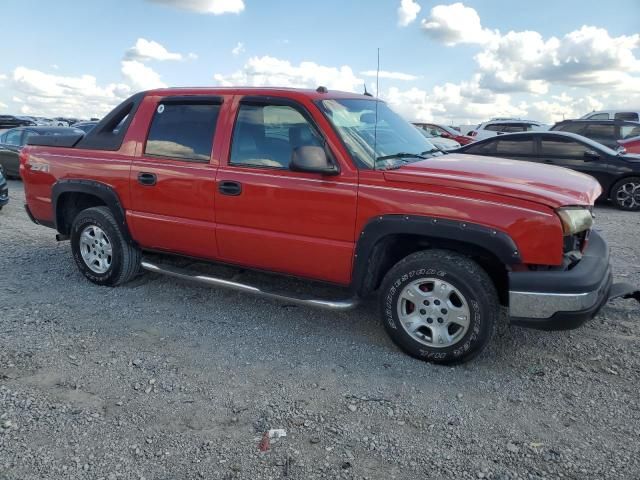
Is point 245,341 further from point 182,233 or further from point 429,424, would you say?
point 429,424

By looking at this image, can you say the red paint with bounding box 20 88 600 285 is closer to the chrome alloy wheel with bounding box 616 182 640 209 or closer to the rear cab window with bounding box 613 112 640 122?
the chrome alloy wheel with bounding box 616 182 640 209

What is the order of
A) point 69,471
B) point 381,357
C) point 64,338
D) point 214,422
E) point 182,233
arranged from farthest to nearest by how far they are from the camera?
point 182,233, point 64,338, point 381,357, point 214,422, point 69,471

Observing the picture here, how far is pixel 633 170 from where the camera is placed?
9383 millimetres

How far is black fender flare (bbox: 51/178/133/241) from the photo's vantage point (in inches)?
187

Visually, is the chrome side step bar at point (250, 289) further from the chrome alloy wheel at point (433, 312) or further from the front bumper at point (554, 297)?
the front bumper at point (554, 297)

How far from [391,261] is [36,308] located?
3124 millimetres

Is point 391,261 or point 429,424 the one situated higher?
point 391,261

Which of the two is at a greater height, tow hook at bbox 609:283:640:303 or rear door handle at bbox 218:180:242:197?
rear door handle at bbox 218:180:242:197

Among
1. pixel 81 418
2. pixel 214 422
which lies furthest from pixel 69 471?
pixel 214 422

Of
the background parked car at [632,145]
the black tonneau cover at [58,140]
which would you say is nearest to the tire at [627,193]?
the background parked car at [632,145]

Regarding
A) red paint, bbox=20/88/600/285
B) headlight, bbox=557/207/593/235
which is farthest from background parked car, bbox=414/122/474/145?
headlight, bbox=557/207/593/235

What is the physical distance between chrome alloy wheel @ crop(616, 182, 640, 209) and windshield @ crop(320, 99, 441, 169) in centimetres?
653

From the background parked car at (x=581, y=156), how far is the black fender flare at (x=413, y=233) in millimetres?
6670

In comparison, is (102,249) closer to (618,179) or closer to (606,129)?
(618,179)
